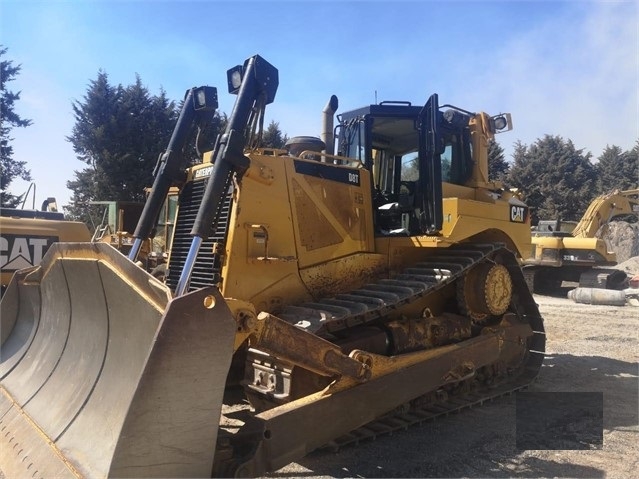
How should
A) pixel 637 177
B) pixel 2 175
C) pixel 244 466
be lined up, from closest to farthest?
pixel 244 466 < pixel 2 175 < pixel 637 177

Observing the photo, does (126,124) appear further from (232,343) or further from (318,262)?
(232,343)

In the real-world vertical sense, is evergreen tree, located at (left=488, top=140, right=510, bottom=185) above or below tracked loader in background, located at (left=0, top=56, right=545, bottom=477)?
above

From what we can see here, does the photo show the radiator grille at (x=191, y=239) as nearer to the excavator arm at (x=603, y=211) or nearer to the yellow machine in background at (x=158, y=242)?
the yellow machine in background at (x=158, y=242)

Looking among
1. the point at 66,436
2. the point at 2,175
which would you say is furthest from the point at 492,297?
the point at 2,175

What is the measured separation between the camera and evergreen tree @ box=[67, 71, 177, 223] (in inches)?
974

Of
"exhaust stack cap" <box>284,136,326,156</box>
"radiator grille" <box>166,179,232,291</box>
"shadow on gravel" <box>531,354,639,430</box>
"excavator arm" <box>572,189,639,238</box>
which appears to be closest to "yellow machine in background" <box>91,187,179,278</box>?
"radiator grille" <box>166,179,232,291</box>

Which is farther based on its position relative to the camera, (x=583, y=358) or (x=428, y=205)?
(x=583, y=358)

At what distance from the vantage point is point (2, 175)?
2261 centimetres

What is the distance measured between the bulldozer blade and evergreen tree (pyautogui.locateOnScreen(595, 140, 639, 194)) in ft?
147

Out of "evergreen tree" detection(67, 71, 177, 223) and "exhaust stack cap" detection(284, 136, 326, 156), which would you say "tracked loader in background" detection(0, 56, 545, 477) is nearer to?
"exhaust stack cap" detection(284, 136, 326, 156)

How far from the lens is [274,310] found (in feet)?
14.9

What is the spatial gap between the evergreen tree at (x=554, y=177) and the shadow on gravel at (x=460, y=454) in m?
37.2

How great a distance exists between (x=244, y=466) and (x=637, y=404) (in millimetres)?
4806

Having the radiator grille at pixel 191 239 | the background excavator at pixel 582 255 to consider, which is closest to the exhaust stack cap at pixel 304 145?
the radiator grille at pixel 191 239
